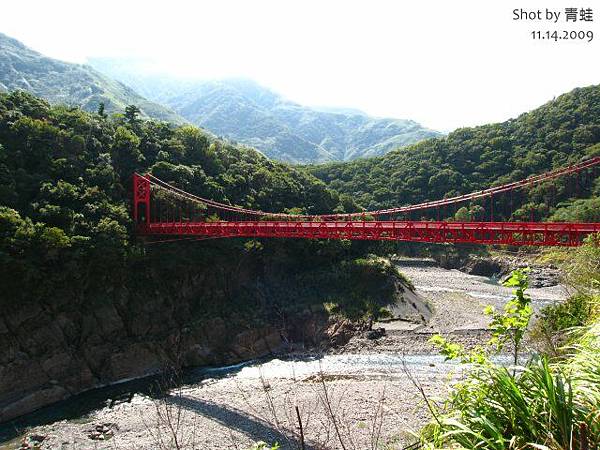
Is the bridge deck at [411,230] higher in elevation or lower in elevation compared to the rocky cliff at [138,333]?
higher

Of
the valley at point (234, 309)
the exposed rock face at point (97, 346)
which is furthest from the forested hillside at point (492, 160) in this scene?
the exposed rock face at point (97, 346)

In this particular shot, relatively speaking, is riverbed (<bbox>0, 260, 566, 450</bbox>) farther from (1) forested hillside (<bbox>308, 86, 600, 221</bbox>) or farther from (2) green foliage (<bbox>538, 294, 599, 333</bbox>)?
(1) forested hillside (<bbox>308, 86, 600, 221</bbox>)

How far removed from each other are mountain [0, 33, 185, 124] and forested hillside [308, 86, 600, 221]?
232ft

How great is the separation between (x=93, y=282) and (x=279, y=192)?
18.0 metres

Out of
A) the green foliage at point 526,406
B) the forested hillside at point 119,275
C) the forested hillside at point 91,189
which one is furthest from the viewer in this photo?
the forested hillside at point 91,189

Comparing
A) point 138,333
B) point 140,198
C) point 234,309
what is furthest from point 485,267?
point 138,333

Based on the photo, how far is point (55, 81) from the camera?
126 meters

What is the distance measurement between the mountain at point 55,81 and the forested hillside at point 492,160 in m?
70.8

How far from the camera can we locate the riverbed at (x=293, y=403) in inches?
577

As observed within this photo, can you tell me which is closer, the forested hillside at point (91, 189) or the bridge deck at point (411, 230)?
the bridge deck at point (411, 230)

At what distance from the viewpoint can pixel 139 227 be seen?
2555 cm

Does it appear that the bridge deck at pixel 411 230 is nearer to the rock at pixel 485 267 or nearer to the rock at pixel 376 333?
the rock at pixel 376 333

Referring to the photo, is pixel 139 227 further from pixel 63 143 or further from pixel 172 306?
pixel 63 143

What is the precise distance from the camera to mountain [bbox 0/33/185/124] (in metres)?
111
